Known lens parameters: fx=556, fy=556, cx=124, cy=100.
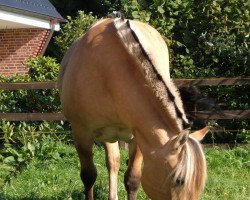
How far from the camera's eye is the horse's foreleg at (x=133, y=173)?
505 centimetres

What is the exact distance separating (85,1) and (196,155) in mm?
23223

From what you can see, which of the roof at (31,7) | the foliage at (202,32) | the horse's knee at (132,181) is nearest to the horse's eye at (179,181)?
the horse's knee at (132,181)

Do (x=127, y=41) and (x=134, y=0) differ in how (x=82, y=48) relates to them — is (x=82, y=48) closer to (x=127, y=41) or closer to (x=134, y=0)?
(x=127, y=41)

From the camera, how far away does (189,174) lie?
3.37 meters

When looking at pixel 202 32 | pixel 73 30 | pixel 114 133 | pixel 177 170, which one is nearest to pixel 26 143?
pixel 114 133

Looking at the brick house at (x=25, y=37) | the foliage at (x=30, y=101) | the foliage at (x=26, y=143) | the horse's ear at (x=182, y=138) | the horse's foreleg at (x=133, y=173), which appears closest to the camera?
the horse's ear at (x=182, y=138)

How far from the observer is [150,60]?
3.94 m

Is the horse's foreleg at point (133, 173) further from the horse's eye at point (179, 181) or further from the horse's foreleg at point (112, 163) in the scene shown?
the horse's eye at point (179, 181)

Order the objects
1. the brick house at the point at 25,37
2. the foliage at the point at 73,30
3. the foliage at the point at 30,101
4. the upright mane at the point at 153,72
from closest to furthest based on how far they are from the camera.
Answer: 1. the upright mane at the point at 153,72
2. the foliage at the point at 30,101
3. the brick house at the point at 25,37
4. the foliage at the point at 73,30

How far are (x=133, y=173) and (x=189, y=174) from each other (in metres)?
1.78

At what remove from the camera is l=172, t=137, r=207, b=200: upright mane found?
3.37 metres

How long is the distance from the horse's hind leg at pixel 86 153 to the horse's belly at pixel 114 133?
0.35 feet

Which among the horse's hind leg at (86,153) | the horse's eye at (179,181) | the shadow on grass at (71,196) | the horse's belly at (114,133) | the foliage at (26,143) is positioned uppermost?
the horse's eye at (179,181)

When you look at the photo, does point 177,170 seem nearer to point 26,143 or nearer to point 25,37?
point 26,143
